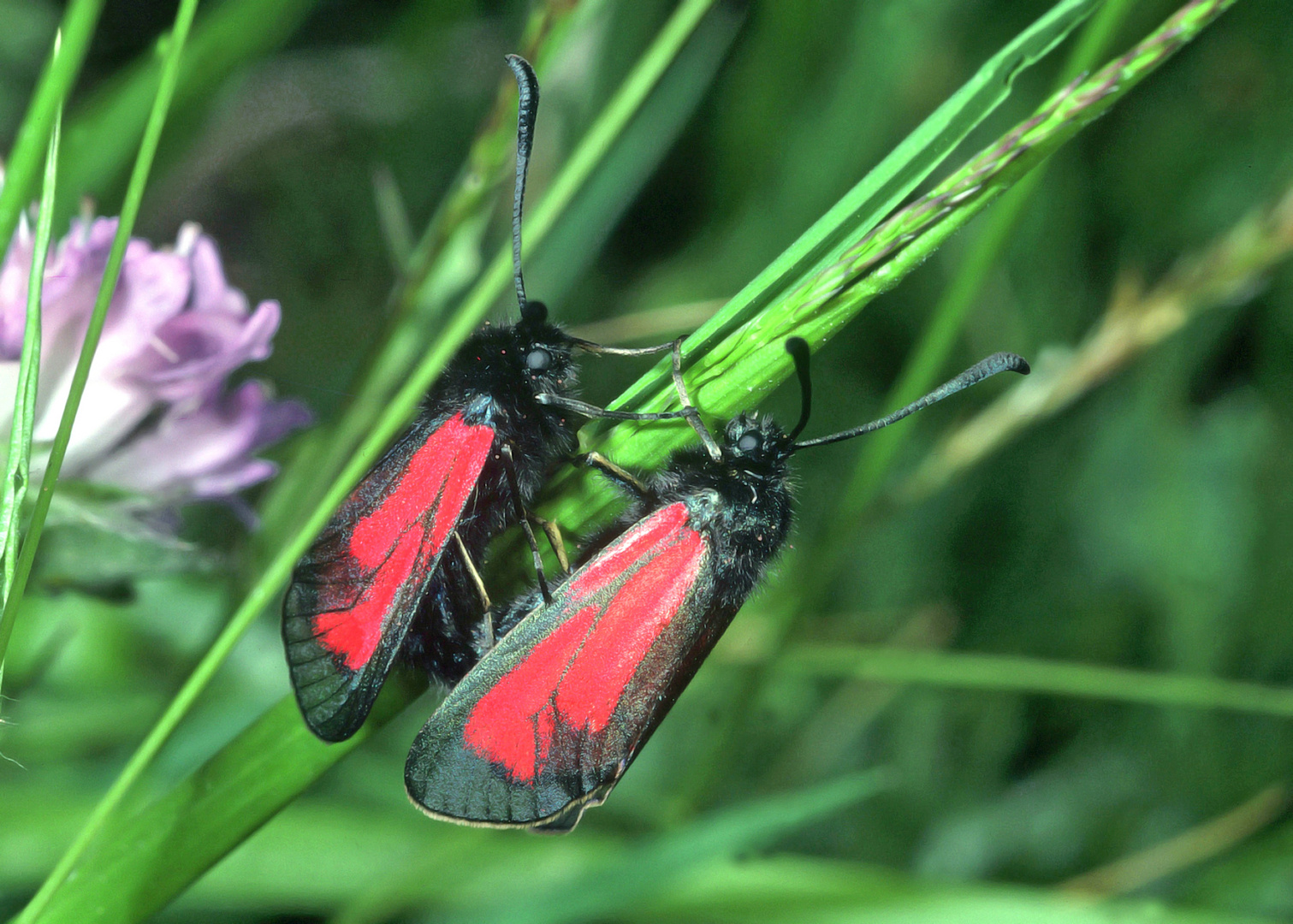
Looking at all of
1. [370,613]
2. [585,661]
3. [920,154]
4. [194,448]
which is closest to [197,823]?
[370,613]

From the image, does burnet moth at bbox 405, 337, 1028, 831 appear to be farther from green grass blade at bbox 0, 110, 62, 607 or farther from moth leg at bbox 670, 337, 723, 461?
green grass blade at bbox 0, 110, 62, 607

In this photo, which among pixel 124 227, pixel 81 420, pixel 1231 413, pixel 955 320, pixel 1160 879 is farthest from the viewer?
pixel 1231 413

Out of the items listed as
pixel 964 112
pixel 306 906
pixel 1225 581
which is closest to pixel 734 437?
pixel 964 112

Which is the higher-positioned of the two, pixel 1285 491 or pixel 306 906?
pixel 306 906

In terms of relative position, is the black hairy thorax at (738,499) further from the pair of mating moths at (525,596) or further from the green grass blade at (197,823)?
the green grass blade at (197,823)

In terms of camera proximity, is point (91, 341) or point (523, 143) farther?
point (523, 143)

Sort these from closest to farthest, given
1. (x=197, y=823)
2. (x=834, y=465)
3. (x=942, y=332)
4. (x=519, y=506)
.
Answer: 1. (x=197, y=823)
2. (x=519, y=506)
3. (x=942, y=332)
4. (x=834, y=465)

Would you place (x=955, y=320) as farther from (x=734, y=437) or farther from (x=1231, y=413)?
(x=1231, y=413)

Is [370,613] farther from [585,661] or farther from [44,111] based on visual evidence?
[44,111]
